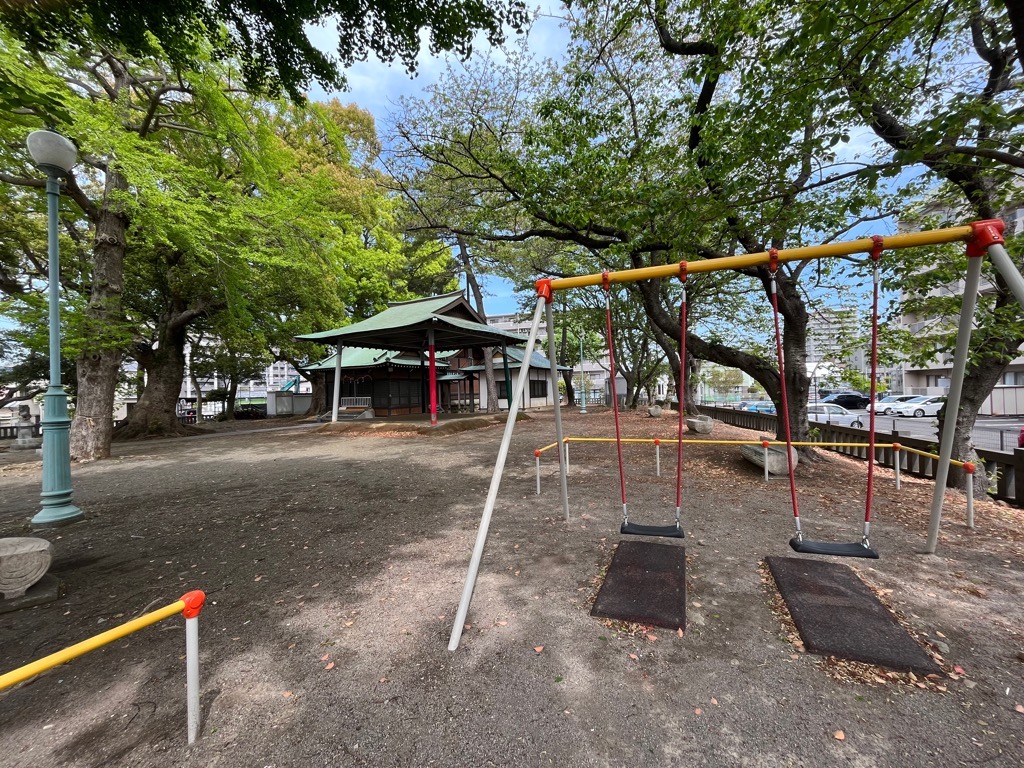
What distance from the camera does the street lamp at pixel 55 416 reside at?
187 inches

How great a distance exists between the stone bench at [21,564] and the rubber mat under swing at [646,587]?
163 inches

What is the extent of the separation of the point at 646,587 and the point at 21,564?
15.1ft

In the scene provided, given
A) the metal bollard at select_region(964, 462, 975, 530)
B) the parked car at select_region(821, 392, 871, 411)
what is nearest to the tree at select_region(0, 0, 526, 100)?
the metal bollard at select_region(964, 462, 975, 530)

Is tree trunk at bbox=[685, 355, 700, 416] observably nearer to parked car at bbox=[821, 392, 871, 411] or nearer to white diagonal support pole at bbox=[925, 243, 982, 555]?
white diagonal support pole at bbox=[925, 243, 982, 555]

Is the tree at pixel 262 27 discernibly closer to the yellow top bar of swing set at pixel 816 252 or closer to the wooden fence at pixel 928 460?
the yellow top bar of swing set at pixel 816 252

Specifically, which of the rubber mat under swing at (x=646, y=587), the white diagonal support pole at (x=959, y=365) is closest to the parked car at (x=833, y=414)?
the white diagonal support pole at (x=959, y=365)

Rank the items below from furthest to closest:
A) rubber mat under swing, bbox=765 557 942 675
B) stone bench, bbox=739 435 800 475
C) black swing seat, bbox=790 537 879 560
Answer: stone bench, bbox=739 435 800 475 < black swing seat, bbox=790 537 879 560 < rubber mat under swing, bbox=765 557 942 675

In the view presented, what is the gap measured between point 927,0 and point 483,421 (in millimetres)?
13281

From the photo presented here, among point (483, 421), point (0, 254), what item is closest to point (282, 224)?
point (483, 421)

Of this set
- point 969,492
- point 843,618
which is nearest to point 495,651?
point 843,618

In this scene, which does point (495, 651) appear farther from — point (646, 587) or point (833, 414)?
point (833, 414)

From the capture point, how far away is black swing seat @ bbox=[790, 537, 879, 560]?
9.48 feet

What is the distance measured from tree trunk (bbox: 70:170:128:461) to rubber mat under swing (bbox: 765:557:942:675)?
12.6 meters

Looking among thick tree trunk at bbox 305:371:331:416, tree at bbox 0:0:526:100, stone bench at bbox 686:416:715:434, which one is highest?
tree at bbox 0:0:526:100
